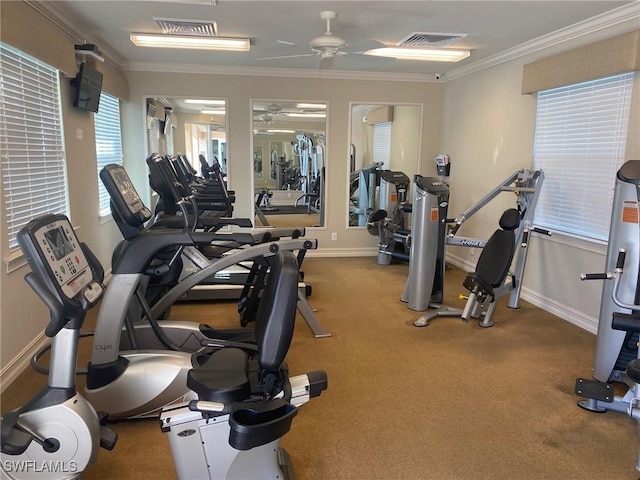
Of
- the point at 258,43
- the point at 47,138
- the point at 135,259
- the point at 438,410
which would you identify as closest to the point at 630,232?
the point at 438,410

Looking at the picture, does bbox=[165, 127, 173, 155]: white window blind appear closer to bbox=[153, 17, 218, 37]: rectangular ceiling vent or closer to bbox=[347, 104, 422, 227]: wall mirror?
bbox=[347, 104, 422, 227]: wall mirror

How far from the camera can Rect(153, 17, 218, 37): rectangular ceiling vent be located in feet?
11.9

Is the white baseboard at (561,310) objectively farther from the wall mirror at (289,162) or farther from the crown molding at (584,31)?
the wall mirror at (289,162)

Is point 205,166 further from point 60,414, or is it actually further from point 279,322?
point 279,322

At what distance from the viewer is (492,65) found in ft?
16.2

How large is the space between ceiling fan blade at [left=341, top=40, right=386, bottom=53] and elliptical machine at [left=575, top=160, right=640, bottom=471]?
2.56 metres

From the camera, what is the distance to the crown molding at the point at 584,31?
10.7 feet

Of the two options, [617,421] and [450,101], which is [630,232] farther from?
[450,101]

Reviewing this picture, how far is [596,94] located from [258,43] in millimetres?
2987

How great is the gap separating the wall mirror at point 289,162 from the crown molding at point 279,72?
1.16 feet

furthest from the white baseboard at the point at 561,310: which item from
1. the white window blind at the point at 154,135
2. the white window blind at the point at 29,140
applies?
the white window blind at the point at 154,135

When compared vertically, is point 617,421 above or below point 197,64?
below

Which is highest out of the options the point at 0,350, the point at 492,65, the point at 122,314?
the point at 492,65

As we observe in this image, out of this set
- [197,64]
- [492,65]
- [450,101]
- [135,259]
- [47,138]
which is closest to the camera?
[135,259]
